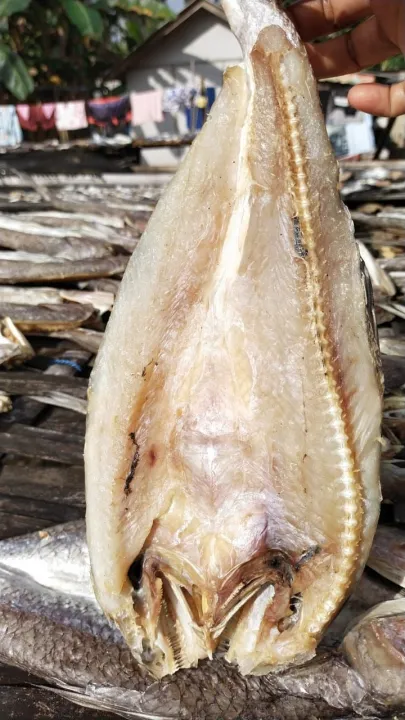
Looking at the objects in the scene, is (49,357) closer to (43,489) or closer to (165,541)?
(43,489)

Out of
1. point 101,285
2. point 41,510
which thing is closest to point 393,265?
point 101,285

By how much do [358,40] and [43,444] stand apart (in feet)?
8.02

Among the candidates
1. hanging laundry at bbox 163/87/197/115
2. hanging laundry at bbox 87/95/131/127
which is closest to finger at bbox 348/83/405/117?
hanging laundry at bbox 163/87/197/115

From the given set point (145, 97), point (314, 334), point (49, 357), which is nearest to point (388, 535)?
point (314, 334)

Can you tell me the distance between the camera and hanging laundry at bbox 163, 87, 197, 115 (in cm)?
1764

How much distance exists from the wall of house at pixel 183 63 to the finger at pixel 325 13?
55.5ft

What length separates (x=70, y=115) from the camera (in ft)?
59.5

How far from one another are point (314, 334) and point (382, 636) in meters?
1.01

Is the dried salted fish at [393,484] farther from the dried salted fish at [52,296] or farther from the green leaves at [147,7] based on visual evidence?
the green leaves at [147,7]

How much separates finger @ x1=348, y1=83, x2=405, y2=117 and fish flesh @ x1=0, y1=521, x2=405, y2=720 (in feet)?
6.75

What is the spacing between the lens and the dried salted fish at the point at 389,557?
210 centimetres

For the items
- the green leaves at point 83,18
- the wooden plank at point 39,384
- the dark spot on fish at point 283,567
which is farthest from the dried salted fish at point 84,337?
the green leaves at point 83,18

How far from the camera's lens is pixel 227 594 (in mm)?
1808

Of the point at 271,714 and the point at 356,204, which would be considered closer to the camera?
the point at 271,714
